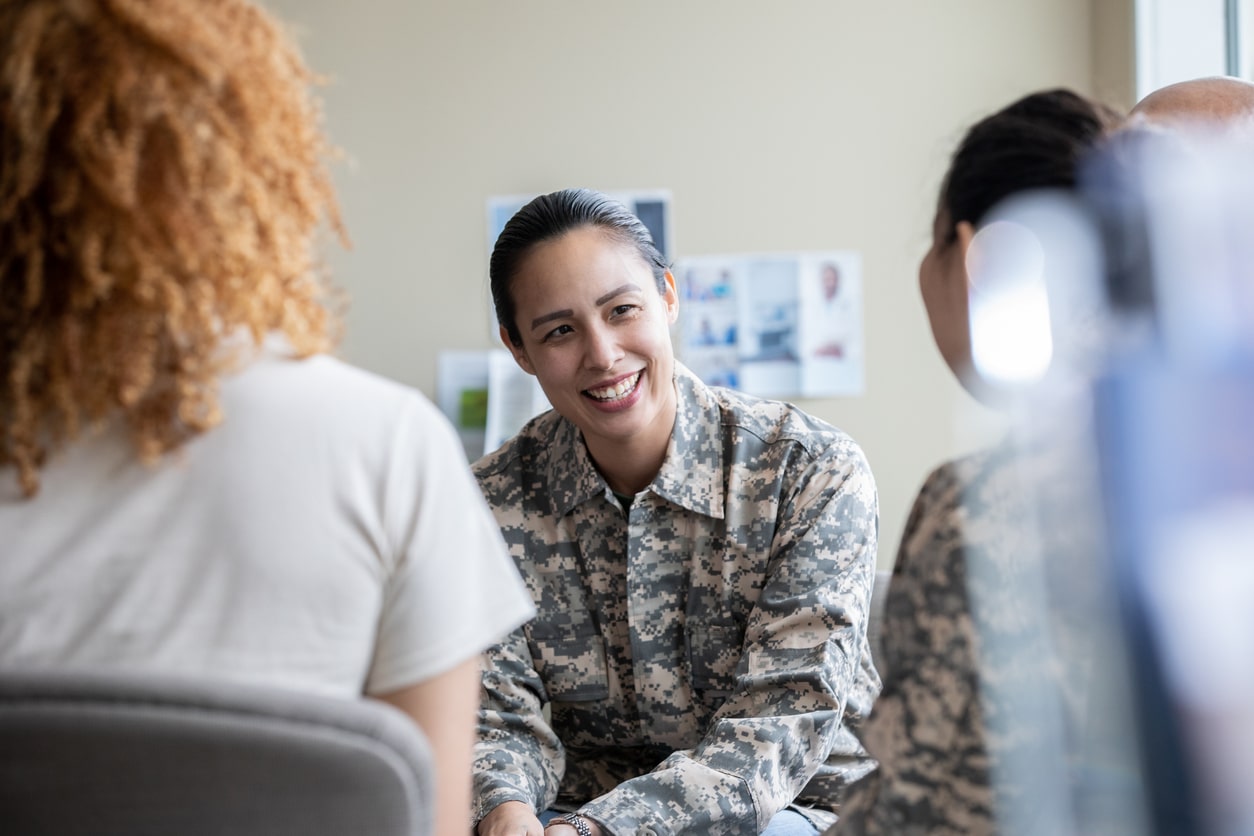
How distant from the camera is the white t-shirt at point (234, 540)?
0.69 metres

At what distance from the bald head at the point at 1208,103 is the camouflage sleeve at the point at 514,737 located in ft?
3.50

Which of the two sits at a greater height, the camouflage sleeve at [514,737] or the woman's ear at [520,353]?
the woman's ear at [520,353]

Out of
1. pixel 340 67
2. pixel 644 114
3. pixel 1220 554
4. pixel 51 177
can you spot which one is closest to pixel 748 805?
pixel 1220 554

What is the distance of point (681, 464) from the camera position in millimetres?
1555

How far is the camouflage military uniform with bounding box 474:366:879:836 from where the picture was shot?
1.37m

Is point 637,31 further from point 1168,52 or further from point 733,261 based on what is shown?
point 1168,52

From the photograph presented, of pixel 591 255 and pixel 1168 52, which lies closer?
pixel 591 255

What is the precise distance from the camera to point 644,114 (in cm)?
281

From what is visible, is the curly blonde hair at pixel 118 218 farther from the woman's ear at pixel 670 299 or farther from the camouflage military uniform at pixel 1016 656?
the woman's ear at pixel 670 299

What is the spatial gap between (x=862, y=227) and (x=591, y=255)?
1.47 m

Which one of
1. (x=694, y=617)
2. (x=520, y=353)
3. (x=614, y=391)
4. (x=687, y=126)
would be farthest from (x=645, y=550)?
(x=687, y=126)

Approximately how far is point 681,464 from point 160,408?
0.94 m

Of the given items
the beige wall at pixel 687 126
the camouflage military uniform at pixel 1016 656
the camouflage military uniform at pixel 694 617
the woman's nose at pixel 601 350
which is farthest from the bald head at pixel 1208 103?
the beige wall at pixel 687 126

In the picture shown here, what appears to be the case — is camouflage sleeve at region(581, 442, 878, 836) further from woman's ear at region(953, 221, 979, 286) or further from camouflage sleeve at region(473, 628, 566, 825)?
woman's ear at region(953, 221, 979, 286)
